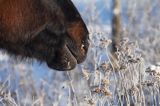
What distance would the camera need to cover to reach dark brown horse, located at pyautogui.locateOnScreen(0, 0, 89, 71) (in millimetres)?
4887

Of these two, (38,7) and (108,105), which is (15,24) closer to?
(38,7)

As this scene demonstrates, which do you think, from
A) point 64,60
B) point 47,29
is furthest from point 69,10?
point 64,60

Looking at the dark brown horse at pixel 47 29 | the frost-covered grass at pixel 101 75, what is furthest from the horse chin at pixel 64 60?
the frost-covered grass at pixel 101 75

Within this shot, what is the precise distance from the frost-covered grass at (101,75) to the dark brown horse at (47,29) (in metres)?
0.24

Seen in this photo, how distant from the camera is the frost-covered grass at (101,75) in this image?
523cm

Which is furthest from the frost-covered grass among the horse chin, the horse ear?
the horse ear

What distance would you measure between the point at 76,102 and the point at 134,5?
213 inches

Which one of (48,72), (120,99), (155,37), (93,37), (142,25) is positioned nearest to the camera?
(120,99)

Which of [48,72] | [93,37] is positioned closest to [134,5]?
[48,72]

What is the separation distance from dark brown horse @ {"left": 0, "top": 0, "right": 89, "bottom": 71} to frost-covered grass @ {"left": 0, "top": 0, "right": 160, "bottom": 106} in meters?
0.24

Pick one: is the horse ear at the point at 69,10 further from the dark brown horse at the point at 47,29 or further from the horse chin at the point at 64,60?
the horse chin at the point at 64,60

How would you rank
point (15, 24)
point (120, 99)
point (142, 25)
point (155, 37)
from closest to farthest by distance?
→ point (15, 24)
point (120, 99)
point (155, 37)
point (142, 25)

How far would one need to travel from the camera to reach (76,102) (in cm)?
549

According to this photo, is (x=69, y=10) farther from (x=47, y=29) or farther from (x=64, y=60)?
(x=64, y=60)
